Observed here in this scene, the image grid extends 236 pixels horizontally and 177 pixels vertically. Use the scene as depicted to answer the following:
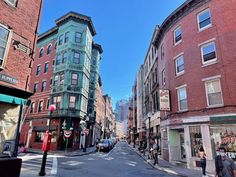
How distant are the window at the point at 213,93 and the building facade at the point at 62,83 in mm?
18245

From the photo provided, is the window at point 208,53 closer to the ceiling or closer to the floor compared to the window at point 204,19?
closer to the floor

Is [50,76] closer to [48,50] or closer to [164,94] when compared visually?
[48,50]

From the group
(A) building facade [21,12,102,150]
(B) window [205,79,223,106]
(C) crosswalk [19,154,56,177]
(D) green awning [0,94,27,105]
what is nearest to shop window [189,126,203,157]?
(B) window [205,79,223,106]

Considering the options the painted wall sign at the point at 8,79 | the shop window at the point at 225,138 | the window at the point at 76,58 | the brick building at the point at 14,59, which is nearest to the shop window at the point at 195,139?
the shop window at the point at 225,138

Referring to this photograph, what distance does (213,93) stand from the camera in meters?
14.8

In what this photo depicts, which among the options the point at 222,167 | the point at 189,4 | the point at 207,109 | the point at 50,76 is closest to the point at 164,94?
the point at 207,109

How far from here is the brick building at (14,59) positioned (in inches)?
344

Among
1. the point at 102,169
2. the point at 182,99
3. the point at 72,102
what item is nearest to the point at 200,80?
the point at 182,99

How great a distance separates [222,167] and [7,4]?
12170 mm

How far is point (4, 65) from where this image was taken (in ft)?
30.1

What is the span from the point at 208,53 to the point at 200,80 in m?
2.37

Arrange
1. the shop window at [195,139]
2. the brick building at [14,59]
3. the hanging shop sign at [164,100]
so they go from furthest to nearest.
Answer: the hanging shop sign at [164,100] < the shop window at [195,139] < the brick building at [14,59]

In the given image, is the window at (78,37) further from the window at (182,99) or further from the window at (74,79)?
the window at (182,99)

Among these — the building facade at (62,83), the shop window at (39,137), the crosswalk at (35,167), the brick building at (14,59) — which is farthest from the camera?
the shop window at (39,137)
